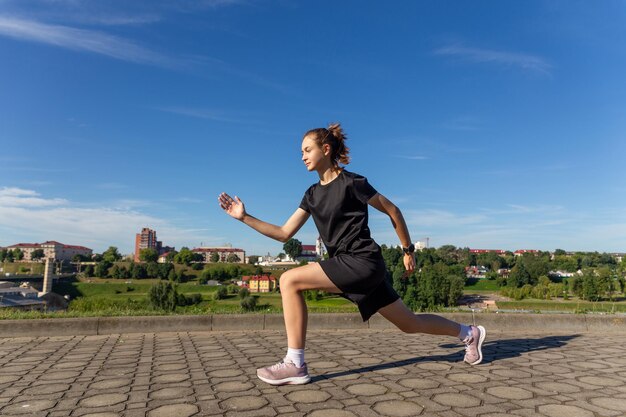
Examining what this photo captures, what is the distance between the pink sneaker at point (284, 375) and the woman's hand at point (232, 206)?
4.17 ft

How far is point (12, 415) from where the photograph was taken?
2.78m

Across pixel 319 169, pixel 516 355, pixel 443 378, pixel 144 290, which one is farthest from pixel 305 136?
pixel 144 290

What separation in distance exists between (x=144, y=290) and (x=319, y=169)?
11517 cm

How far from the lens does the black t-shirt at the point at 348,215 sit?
11.6ft

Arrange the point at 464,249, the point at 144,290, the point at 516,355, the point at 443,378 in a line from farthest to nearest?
the point at 464,249 → the point at 144,290 → the point at 516,355 → the point at 443,378

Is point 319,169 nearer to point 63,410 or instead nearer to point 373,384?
point 373,384

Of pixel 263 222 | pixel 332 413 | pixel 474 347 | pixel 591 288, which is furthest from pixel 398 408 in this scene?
pixel 591 288

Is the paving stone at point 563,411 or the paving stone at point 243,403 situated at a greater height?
the paving stone at point 243,403

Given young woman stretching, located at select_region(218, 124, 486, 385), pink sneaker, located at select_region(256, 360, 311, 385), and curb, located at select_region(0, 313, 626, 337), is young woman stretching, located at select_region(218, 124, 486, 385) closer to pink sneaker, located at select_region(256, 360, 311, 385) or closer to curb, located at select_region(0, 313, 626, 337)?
pink sneaker, located at select_region(256, 360, 311, 385)

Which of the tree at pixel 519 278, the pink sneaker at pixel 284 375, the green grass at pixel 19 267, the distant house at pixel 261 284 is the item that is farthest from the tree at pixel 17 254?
the pink sneaker at pixel 284 375

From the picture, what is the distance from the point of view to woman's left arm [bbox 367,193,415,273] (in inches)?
142

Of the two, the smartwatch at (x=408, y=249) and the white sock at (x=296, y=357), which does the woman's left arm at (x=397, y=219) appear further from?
the white sock at (x=296, y=357)

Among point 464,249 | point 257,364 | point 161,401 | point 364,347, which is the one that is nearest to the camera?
point 161,401

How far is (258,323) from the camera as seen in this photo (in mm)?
7156
